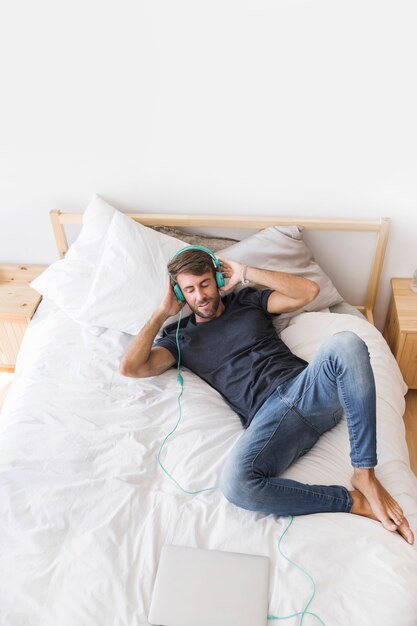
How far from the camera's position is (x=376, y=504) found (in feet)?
4.54

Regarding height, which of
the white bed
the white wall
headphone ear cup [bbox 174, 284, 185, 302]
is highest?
the white wall

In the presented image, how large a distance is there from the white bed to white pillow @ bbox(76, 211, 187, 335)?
0.14 meters

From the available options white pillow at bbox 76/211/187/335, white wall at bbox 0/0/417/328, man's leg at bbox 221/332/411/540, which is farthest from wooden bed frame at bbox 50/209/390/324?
man's leg at bbox 221/332/411/540

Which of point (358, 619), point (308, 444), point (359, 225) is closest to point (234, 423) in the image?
point (308, 444)

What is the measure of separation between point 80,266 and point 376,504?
4.86ft

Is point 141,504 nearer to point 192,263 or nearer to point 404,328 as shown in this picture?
point 192,263

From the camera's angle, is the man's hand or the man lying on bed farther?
the man's hand

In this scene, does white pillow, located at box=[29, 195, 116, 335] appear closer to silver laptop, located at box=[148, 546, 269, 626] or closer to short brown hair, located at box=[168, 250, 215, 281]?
short brown hair, located at box=[168, 250, 215, 281]

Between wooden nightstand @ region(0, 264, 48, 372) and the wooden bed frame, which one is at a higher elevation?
the wooden bed frame

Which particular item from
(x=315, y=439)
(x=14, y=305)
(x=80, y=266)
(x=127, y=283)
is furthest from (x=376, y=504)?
(x=14, y=305)

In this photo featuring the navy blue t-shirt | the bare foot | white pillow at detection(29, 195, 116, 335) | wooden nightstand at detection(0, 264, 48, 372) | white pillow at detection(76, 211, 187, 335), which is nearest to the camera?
the bare foot

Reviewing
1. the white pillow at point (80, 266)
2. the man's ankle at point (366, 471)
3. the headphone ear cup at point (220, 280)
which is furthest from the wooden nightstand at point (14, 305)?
the man's ankle at point (366, 471)

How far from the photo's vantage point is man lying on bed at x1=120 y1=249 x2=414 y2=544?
1.42 meters

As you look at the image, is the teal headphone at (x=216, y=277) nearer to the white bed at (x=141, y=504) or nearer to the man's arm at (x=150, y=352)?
the man's arm at (x=150, y=352)
